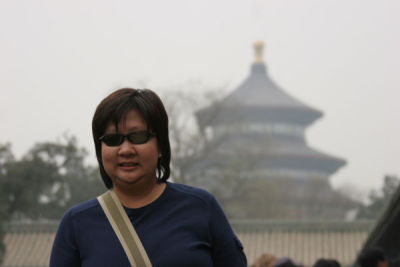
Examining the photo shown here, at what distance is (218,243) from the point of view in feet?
10.4

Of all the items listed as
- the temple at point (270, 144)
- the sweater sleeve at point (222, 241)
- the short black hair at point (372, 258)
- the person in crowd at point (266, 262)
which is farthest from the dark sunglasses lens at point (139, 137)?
the temple at point (270, 144)

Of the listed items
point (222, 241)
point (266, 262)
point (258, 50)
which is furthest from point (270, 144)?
point (222, 241)

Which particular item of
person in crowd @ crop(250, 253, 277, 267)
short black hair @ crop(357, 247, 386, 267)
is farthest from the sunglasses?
person in crowd @ crop(250, 253, 277, 267)

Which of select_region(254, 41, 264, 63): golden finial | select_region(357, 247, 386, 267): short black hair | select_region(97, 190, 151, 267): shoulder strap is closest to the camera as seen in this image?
select_region(97, 190, 151, 267): shoulder strap

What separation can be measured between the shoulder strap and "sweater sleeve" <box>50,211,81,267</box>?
0.10 m

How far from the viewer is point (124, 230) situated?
121 inches

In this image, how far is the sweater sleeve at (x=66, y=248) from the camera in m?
3.11

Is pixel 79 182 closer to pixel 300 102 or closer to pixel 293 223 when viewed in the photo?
pixel 293 223

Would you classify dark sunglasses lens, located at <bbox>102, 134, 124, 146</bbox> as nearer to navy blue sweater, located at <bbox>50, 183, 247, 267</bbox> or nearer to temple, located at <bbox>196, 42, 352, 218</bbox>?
navy blue sweater, located at <bbox>50, 183, 247, 267</bbox>

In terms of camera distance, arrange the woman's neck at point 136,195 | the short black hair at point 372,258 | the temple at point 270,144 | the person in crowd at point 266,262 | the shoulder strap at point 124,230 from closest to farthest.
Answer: the shoulder strap at point 124,230, the woman's neck at point 136,195, the short black hair at point 372,258, the person in crowd at point 266,262, the temple at point 270,144

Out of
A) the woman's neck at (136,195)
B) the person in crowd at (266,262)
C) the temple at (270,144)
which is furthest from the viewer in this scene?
the temple at (270,144)

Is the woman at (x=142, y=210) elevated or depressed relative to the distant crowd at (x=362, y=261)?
elevated

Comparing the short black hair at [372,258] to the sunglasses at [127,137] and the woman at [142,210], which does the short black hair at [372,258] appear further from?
the sunglasses at [127,137]

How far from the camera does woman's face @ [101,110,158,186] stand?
3.09 metres
